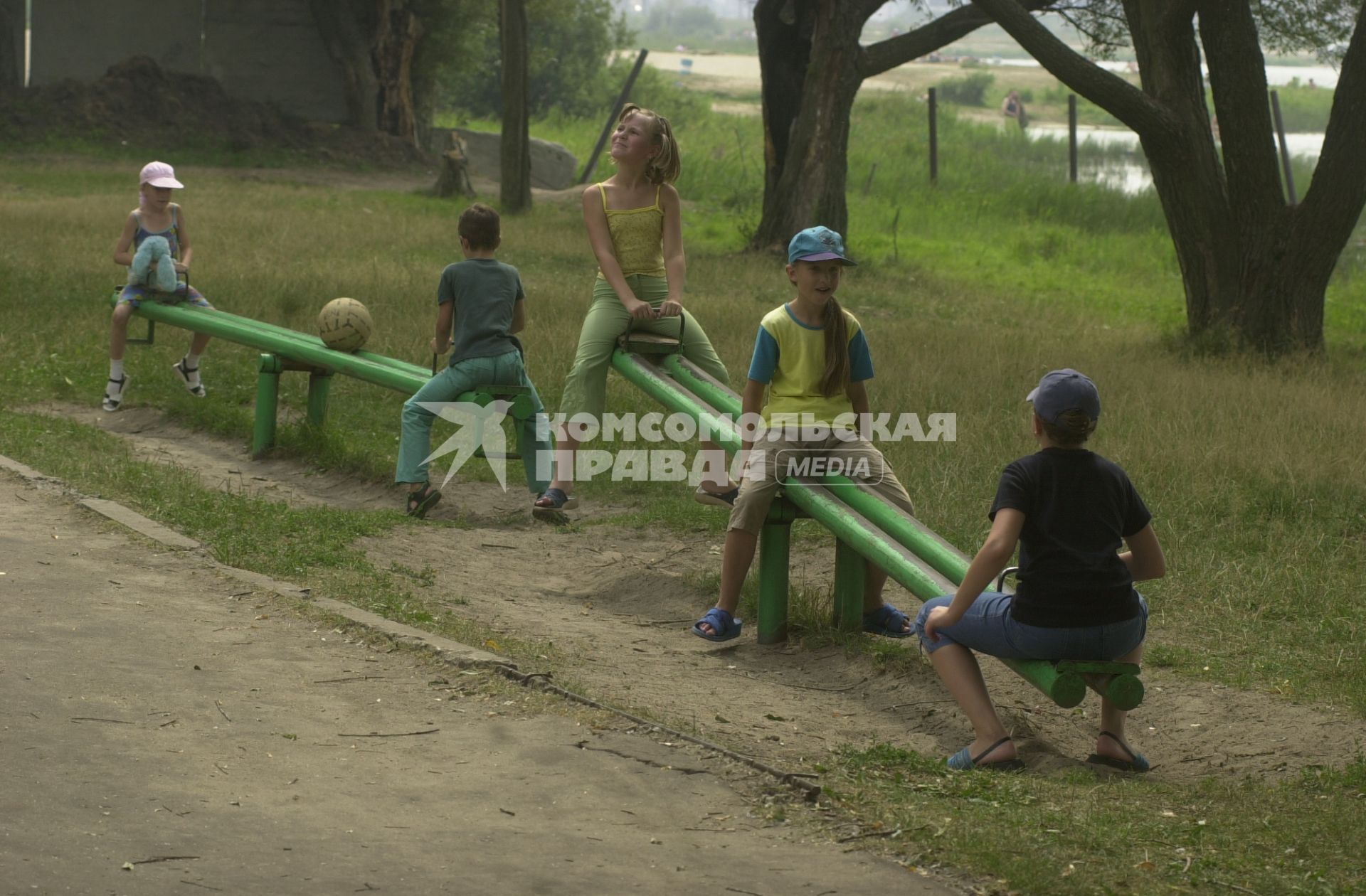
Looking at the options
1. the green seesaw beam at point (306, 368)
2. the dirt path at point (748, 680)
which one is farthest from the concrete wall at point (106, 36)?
the dirt path at point (748, 680)

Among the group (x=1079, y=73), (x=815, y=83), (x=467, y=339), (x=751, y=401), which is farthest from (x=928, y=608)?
(x=815, y=83)

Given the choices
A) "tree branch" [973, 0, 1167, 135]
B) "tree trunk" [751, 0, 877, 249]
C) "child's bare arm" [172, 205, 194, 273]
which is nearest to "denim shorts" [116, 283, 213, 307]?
"child's bare arm" [172, 205, 194, 273]

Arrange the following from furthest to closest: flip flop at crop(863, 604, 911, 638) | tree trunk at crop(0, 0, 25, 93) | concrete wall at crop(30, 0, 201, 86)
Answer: concrete wall at crop(30, 0, 201, 86), tree trunk at crop(0, 0, 25, 93), flip flop at crop(863, 604, 911, 638)

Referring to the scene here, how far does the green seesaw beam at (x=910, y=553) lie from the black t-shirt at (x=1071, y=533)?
145 millimetres

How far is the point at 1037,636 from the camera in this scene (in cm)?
452

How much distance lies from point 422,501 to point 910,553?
2.96 metres

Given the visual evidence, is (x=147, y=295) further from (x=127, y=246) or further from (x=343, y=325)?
(x=343, y=325)

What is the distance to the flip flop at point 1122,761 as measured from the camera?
15.4ft

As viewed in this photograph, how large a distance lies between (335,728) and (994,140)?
117 ft

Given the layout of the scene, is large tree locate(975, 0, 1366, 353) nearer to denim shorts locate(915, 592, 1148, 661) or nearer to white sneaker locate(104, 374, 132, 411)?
white sneaker locate(104, 374, 132, 411)

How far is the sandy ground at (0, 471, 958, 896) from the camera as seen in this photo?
11.4 ft

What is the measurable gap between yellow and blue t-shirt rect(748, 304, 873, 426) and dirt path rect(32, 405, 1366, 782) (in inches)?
33.7

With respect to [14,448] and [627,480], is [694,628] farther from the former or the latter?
[14,448]

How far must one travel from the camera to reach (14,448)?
305 inches
